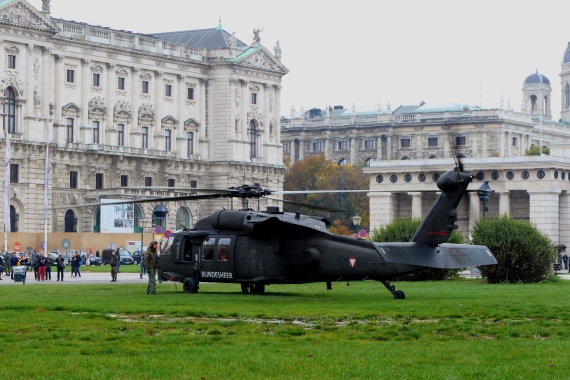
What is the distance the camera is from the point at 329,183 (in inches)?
6526

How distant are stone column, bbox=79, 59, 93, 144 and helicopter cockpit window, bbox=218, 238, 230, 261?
81216 millimetres

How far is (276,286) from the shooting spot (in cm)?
4847

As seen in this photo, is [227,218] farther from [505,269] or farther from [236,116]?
[236,116]

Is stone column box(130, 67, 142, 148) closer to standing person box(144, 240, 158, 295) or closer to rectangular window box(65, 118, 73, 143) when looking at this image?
rectangular window box(65, 118, 73, 143)

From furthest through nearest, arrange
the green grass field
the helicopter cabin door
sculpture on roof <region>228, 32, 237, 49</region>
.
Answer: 1. sculpture on roof <region>228, 32, 237, 49</region>
2. the helicopter cabin door
3. the green grass field

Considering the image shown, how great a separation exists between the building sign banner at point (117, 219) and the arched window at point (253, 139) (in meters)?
26.2

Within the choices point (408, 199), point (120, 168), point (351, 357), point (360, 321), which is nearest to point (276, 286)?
point (360, 321)

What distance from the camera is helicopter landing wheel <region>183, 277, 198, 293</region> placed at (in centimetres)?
4209

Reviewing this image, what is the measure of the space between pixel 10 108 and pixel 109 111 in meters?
14.1

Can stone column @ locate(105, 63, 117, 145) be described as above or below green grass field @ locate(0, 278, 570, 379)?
above

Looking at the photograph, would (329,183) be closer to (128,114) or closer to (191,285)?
(128,114)

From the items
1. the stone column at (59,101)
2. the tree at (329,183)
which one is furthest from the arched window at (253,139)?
the stone column at (59,101)

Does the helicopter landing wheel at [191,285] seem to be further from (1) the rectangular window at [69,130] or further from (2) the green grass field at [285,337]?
(1) the rectangular window at [69,130]

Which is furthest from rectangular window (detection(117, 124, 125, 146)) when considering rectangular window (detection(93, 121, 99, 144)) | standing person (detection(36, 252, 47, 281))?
standing person (detection(36, 252, 47, 281))
